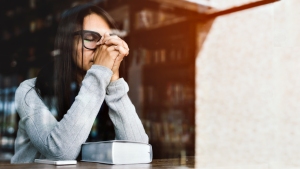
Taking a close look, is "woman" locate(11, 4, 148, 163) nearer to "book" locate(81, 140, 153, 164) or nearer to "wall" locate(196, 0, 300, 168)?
"book" locate(81, 140, 153, 164)

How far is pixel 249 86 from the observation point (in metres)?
2.48

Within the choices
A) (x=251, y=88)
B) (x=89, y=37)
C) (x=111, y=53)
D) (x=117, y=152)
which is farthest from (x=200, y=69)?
(x=117, y=152)

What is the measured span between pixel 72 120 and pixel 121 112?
0.26m

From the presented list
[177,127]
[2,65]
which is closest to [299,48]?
[177,127]

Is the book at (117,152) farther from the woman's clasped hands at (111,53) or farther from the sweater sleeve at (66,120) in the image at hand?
the woman's clasped hands at (111,53)

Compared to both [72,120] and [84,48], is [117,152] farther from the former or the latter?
[84,48]

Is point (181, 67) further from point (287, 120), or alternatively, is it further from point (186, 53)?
point (287, 120)

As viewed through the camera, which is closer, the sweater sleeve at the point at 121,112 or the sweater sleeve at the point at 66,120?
the sweater sleeve at the point at 66,120

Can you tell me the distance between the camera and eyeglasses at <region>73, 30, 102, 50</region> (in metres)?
1.56

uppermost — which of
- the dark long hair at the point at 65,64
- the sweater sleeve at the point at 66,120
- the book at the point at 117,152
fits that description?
the dark long hair at the point at 65,64

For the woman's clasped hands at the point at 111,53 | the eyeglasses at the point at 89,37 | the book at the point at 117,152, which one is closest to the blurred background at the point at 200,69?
the eyeglasses at the point at 89,37

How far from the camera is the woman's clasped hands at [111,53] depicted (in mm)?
1366

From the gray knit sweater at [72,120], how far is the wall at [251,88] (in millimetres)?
923

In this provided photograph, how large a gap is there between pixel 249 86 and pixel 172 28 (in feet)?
2.28
